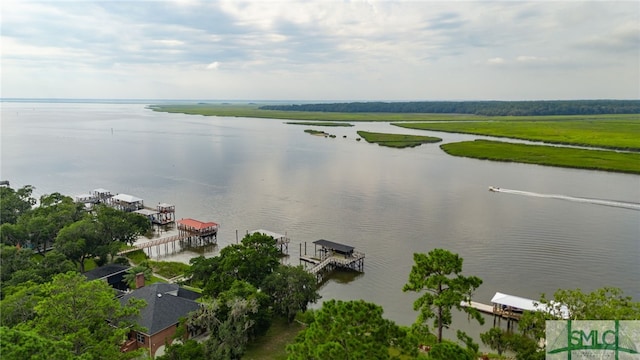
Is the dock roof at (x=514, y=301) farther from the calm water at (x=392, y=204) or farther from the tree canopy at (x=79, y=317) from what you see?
the tree canopy at (x=79, y=317)

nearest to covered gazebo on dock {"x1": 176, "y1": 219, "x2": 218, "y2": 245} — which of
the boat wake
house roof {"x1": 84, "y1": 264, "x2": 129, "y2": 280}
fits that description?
house roof {"x1": 84, "y1": 264, "x2": 129, "y2": 280}

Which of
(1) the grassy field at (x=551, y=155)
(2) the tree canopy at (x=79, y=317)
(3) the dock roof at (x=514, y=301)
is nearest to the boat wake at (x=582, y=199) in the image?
(1) the grassy field at (x=551, y=155)

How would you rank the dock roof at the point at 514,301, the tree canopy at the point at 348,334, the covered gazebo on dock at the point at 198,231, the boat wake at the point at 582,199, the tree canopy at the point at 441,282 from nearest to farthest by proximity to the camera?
the tree canopy at the point at 348,334
the tree canopy at the point at 441,282
the dock roof at the point at 514,301
the covered gazebo on dock at the point at 198,231
the boat wake at the point at 582,199

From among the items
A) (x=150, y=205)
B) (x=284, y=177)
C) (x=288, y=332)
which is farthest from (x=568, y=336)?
(x=284, y=177)

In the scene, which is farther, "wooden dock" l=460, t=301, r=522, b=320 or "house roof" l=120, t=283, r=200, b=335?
"wooden dock" l=460, t=301, r=522, b=320

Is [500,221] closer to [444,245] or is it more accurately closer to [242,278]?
[444,245]

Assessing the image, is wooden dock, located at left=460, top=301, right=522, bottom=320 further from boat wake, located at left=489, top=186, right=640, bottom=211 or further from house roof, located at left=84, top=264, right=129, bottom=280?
boat wake, located at left=489, top=186, right=640, bottom=211
